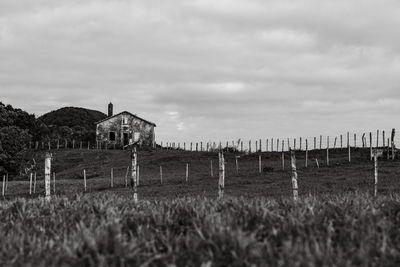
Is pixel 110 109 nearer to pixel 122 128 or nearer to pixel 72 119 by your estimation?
pixel 122 128

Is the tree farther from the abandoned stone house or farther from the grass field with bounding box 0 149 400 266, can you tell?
the grass field with bounding box 0 149 400 266

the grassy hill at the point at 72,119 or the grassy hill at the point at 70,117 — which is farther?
the grassy hill at the point at 70,117

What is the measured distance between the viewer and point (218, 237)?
6.55m

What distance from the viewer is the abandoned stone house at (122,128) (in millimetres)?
99438

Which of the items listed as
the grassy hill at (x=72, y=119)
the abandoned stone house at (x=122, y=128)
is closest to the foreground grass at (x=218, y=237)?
the abandoned stone house at (x=122, y=128)

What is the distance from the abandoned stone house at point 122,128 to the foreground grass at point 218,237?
9053 cm

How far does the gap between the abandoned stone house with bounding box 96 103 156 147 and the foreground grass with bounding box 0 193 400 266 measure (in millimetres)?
90528

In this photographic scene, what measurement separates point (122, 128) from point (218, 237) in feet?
309

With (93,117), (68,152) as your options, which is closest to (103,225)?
(68,152)

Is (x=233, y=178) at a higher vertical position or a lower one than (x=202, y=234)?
lower

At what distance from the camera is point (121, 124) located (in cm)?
9962

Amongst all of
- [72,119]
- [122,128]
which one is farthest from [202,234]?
[72,119]

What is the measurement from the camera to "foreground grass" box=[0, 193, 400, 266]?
602 centimetres

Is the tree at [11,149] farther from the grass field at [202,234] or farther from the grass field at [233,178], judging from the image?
the grass field at [202,234]
